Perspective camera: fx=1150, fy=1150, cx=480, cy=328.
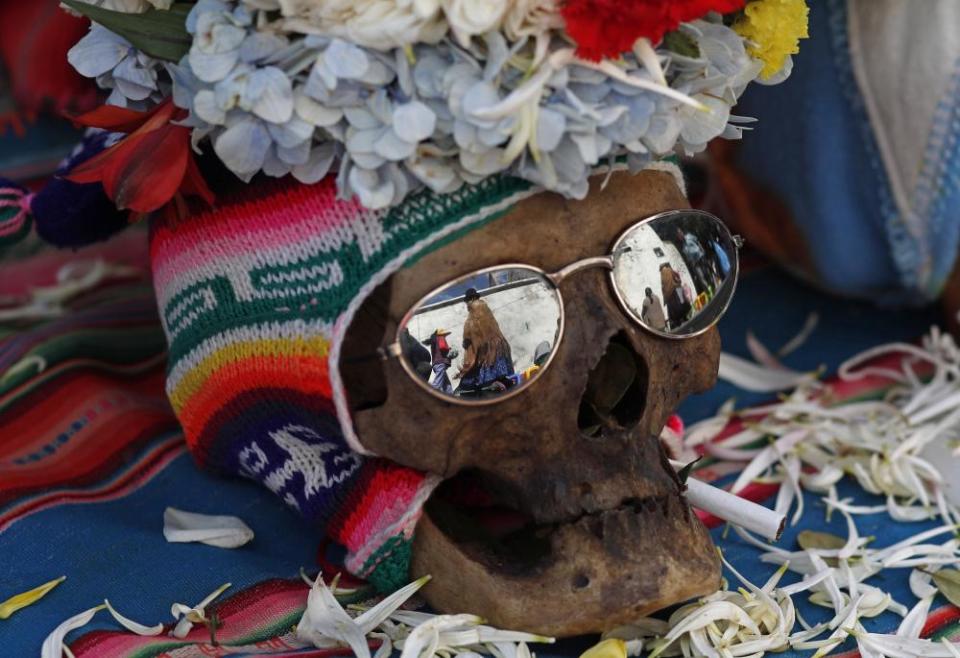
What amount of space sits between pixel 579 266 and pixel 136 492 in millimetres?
596

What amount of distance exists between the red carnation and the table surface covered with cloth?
481mm

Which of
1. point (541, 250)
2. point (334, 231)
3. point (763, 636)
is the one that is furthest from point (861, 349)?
point (334, 231)

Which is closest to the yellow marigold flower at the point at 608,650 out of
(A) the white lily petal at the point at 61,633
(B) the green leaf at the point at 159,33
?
(A) the white lily petal at the point at 61,633

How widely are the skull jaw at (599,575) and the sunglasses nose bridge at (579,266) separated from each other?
20cm

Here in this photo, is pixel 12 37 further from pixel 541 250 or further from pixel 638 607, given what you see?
pixel 638 607

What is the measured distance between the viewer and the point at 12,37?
161 cm

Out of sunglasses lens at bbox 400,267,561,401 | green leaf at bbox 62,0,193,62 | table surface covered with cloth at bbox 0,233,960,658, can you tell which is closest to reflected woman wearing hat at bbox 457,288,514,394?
sunglasses lens at bbox 400,267,561,401

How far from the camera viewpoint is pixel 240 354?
1.07 meters

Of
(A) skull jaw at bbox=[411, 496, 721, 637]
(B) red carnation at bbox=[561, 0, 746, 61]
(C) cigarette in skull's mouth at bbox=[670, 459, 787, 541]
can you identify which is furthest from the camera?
(C) cigarette in skull's mouth at bbox=[670, 459, 787, 541]

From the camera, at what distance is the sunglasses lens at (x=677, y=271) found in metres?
0.99

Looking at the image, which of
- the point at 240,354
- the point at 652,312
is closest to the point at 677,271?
the point at 652,312

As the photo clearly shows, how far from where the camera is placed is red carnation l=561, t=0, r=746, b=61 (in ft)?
2.79

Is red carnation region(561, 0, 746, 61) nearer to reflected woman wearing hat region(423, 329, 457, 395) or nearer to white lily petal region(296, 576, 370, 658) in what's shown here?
reflected woman wearing hat region(423, 329, 457, 395)

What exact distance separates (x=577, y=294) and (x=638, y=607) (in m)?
0.26
